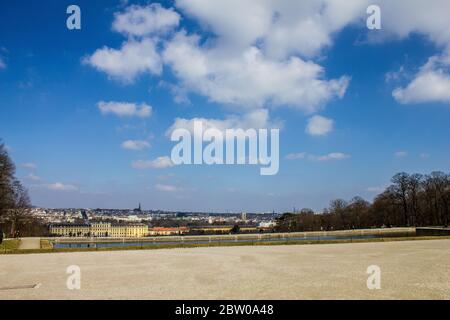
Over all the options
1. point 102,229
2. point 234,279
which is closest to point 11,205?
point 234,279

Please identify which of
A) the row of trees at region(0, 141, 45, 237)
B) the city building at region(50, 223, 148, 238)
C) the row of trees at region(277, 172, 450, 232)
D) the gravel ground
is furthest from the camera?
the city building at region(50, 223, 148, 238)

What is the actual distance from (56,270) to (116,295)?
25.8 feet

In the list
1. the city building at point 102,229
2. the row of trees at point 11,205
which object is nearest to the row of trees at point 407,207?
the row of trees at point 11,205

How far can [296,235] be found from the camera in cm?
6788

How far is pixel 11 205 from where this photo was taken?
4941cm

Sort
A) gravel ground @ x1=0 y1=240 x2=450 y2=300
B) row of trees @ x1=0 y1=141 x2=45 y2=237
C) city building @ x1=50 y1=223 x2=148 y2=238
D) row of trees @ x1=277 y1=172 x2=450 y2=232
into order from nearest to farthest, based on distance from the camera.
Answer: gravel ground @ x1=0 y1=240 x2=450 y2=300
row of trees @ x1=0 y1=141 x2=45 y2=237
row of trees @ x1=277 y1=172 x2=450 y2=232
city building @ x1=50 y1=223 x2=148 y2=238

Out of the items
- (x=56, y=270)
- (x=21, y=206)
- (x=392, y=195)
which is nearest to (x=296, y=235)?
(x=392, y=195)

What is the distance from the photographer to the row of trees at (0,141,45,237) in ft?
141

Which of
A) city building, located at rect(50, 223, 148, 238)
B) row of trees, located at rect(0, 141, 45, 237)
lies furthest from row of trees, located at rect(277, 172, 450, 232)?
city building, located at rect(50, 223, 148, 238)

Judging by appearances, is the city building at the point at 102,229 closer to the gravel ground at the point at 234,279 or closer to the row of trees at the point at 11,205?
the row of trees at the point at 11,205

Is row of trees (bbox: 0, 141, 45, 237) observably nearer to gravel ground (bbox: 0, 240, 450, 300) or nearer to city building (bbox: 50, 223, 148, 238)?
gravel ground (bbox: 0, 240, 450, 300)

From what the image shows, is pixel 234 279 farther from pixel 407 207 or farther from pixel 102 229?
pixel 102 229
